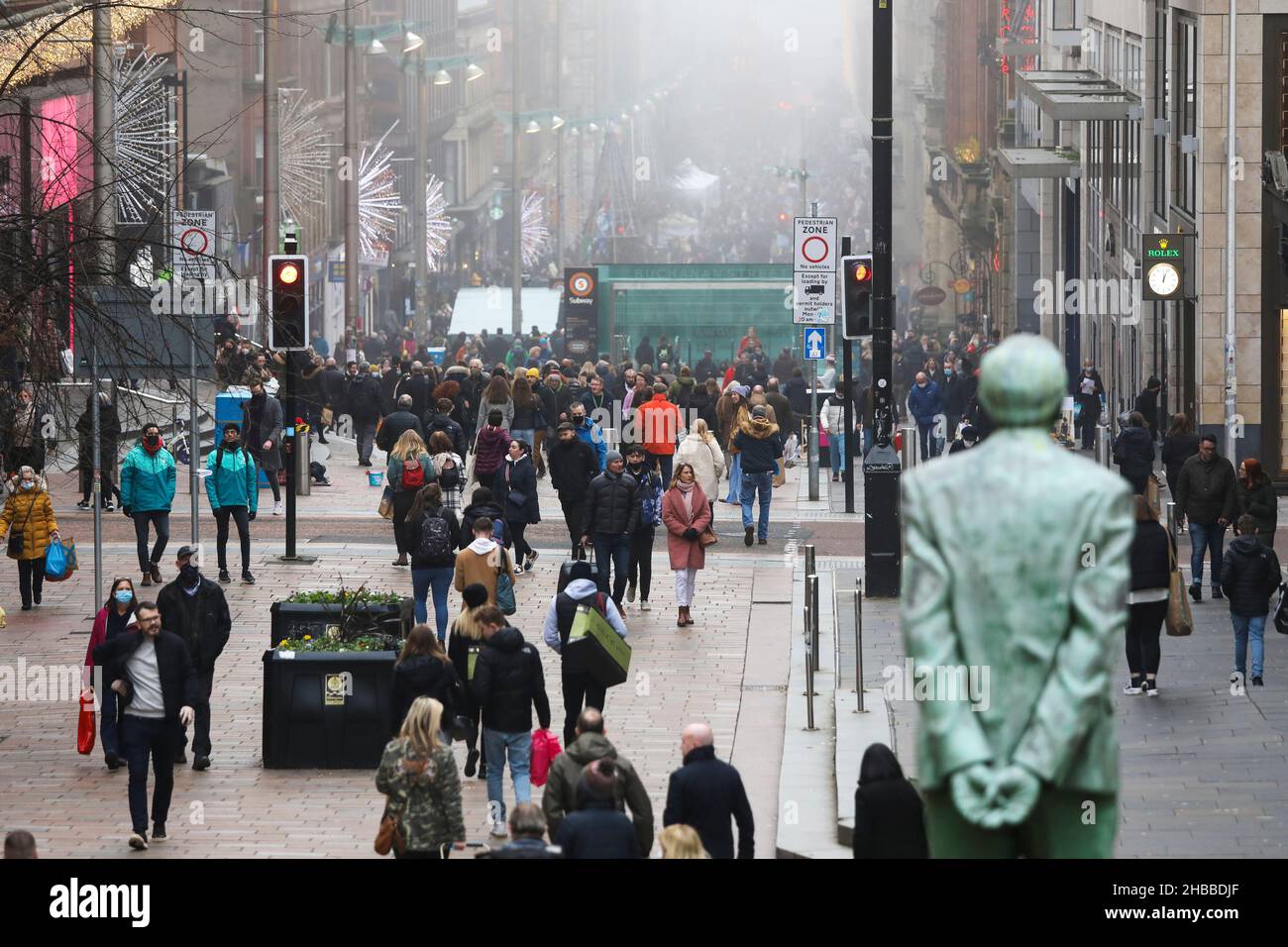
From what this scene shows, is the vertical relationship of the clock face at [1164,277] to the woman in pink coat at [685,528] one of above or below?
above

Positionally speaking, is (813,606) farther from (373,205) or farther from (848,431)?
(373,205)

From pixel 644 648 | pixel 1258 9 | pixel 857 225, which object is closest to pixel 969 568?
pixel 644 648

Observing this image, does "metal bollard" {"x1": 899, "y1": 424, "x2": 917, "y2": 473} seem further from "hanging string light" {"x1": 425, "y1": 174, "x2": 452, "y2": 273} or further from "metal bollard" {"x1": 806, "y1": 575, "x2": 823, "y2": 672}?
"hanging string light" {"x1": 425, "y1": 174, "x2": 452, "y2": 273}

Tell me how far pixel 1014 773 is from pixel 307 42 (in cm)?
7022

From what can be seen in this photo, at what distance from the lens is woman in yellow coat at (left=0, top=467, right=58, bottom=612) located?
20406mm

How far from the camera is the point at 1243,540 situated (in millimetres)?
16188

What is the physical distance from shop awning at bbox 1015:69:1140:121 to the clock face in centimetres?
748

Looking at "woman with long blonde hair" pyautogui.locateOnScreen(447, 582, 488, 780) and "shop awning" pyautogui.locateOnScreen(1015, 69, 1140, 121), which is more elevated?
"shop awning" pyautogui.locateOnScreen(1015, 69, 1140, 121)

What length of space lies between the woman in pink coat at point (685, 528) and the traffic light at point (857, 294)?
156 inches

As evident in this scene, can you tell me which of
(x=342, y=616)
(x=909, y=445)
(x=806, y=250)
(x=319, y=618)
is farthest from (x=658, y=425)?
(x=342, y=616)

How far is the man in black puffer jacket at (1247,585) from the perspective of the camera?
16.3 meters

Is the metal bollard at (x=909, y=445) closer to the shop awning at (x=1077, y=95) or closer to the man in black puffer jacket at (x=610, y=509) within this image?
the man in black puffer jacket at (x=610, y=509)

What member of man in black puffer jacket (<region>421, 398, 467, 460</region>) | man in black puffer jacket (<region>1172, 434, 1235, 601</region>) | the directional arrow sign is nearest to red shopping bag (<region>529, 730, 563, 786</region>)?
man in black puffer jacket (<region>1172, 434, 1235, 601</region>)

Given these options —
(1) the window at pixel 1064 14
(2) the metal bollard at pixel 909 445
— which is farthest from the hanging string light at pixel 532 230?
(2) the metal bollard at pixel 909 445
